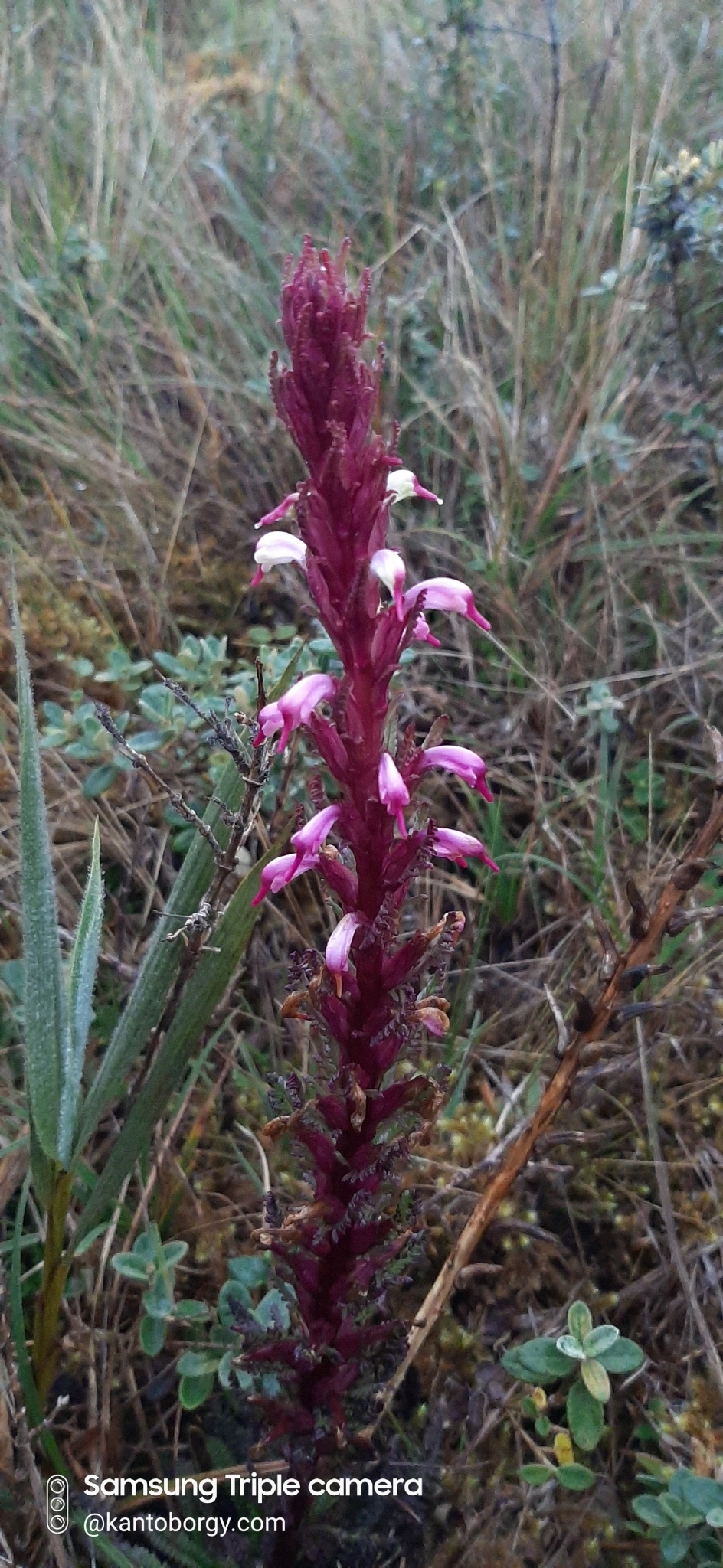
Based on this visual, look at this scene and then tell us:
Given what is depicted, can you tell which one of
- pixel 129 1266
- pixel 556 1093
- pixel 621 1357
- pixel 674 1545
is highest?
pixel 556 1093

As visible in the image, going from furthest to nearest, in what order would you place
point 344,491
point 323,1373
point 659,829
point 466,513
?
point 466,513, point 659,829, point 323,1373, point 344,491

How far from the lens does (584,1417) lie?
1.51 meters

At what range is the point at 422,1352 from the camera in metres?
1.71

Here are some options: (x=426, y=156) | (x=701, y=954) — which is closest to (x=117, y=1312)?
(x=701, y=954)

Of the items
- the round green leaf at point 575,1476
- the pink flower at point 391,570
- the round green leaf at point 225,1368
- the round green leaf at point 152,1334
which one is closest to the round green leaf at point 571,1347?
Result: the round green leaf at point 575,1476

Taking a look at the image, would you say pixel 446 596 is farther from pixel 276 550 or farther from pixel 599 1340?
pixel 599 1340

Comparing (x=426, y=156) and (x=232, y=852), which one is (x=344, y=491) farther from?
(x=426, y=156)

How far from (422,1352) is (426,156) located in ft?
14.3

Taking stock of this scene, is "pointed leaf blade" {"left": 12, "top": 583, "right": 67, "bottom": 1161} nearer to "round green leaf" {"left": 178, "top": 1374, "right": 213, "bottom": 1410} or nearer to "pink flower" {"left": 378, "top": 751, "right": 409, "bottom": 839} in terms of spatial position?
"round green leaf" {"left": 178, "top": 1374, "right": 213, "bottom": 1410}

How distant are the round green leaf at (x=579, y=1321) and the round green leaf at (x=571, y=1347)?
0.04 ft

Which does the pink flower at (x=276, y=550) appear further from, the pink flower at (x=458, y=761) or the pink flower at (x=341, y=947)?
the pink flower at (x=341, y=947)

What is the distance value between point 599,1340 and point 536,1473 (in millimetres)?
221

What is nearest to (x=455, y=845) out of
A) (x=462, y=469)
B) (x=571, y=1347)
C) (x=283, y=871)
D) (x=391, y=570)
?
(x=283, y=871)

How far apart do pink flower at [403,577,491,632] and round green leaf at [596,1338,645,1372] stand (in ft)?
3.92
